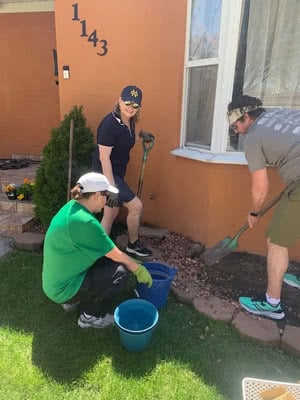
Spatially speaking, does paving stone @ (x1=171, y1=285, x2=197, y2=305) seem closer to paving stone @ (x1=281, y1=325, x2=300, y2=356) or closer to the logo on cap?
paving stone @ (x1=281, y1=325, x2=300, y2=356)

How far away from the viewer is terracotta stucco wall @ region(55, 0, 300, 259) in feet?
11.2

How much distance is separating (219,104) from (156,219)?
1583 mm

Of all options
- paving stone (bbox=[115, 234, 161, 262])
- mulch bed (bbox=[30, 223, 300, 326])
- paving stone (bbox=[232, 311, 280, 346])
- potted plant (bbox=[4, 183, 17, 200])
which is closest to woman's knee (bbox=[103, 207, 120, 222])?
paving stone (bbox=[115, 234, 161, 262])

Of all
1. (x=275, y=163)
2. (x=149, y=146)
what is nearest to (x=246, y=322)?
(x=275, y=163)

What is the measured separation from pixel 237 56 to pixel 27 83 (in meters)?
4.26

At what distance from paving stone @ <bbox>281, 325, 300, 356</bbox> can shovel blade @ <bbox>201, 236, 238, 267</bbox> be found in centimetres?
85

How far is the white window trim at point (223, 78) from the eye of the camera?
3004 millimetres

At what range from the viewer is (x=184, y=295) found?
2.88m

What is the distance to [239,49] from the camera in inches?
123

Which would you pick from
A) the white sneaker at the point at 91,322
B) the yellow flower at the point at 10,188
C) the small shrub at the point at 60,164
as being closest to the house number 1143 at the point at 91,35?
the small shrub at the point at 60,164

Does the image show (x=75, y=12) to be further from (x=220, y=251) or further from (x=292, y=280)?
(x=292, y=280)

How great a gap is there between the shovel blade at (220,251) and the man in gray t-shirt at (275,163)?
1.69 ft

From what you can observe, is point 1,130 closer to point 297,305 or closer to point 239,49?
point 239,49

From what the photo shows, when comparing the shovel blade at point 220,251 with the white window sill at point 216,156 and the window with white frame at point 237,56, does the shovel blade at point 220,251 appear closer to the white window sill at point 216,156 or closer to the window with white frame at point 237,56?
the white window sill at point 216,156
